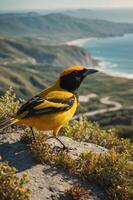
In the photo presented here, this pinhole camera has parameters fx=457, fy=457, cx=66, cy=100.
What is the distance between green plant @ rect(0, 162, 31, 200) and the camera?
23.1 feet

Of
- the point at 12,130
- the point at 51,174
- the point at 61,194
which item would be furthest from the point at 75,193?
the point at 12,130

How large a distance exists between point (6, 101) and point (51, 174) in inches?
152

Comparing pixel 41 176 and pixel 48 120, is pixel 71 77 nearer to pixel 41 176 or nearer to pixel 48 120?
pixel 48 120

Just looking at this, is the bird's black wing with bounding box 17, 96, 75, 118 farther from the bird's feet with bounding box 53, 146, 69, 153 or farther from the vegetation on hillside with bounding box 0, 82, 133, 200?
the bird's feet with bounding box 53, 146, 69, 153

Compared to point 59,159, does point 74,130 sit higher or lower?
lower

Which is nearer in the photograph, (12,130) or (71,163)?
(71,163)

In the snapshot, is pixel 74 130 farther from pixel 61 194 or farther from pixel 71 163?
pixel 61 194

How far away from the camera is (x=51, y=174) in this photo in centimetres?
866

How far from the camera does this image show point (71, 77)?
9789mm

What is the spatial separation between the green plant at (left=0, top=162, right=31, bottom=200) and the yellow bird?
1.63m

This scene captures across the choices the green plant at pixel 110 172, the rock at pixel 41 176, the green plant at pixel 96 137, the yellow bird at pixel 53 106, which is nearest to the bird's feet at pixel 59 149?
the yellow bird at pixel 53 106

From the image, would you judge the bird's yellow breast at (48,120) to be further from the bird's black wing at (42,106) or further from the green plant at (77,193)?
the green plant at (77,193)

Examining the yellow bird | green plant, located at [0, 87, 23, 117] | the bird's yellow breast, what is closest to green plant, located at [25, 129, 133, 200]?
the bird's yellow breast

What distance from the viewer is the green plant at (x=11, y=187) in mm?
7031
